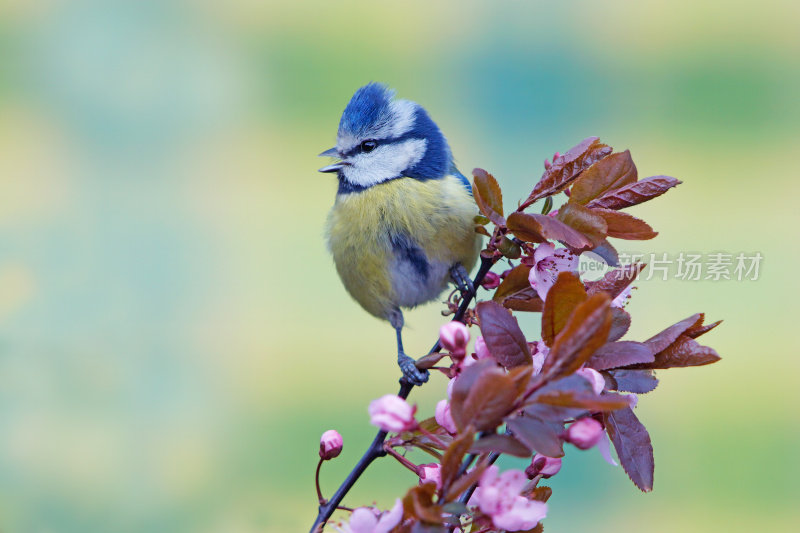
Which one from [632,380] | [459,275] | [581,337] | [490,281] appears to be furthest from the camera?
[459,275]

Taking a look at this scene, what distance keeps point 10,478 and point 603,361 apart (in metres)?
0.83

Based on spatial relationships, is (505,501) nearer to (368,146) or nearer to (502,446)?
(502,446)

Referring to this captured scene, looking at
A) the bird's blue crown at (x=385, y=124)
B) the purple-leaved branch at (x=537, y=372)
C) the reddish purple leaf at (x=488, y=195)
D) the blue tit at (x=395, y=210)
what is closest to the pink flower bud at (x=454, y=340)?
the purple-leaved branch at (x=537, y=372)

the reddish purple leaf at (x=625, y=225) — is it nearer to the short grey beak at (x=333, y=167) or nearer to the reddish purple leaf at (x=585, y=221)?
the reddish purple leaf at (x=585, y=221)

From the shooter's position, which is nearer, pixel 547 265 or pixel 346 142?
pixel 547 265

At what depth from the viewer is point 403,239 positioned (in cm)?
93

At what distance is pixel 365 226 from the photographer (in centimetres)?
95

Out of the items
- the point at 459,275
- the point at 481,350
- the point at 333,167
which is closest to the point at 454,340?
the point at 481,350

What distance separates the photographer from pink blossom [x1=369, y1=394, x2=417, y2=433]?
36 centimetres

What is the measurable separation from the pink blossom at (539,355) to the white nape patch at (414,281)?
0.47 m

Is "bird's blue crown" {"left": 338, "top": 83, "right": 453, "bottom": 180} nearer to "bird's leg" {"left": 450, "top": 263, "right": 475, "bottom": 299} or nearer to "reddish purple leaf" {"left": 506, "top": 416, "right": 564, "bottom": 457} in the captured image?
"bird's leg" {"left": 450, "top": 263, "right": 475, "bottom": 299}

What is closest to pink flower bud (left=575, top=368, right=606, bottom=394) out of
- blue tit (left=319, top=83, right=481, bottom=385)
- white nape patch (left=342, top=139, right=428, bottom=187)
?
blue tit (left=319, top=83, right=481, bottom=385)

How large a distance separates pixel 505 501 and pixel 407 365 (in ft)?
0.95

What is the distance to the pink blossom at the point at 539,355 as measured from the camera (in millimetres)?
426
